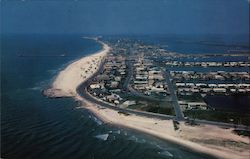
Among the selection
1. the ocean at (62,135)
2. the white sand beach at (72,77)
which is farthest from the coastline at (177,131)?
the ocean at (62,135)

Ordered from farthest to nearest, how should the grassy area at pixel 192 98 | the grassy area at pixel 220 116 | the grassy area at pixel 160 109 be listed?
the grassy area at pixel 192 98, the grassy area at pixel 160 109, the grassy area at pixel 220 116

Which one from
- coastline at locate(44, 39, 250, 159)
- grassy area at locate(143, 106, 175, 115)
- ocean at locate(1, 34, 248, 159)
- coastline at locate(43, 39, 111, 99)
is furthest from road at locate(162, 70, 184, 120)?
coastline at locate(43, 39, 111, 99)

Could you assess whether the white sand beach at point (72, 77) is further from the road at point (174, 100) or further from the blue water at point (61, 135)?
the road at point (174, 100)

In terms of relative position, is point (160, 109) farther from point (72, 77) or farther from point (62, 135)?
point (72, 77)

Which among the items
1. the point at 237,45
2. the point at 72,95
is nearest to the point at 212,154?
the point at 72,95

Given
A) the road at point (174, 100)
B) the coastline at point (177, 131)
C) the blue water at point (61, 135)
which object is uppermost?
the road at point (174, 100)

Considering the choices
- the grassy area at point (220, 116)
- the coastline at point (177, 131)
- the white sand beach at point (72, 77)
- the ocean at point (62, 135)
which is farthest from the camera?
the white sand beach at point (72, 77)

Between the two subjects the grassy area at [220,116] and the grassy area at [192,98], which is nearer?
the grassy area at [220,116]

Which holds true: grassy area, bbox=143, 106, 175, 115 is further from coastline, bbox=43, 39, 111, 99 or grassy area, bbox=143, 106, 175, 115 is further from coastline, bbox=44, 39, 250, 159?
coastline, bbox=43, 39, 111, 99
